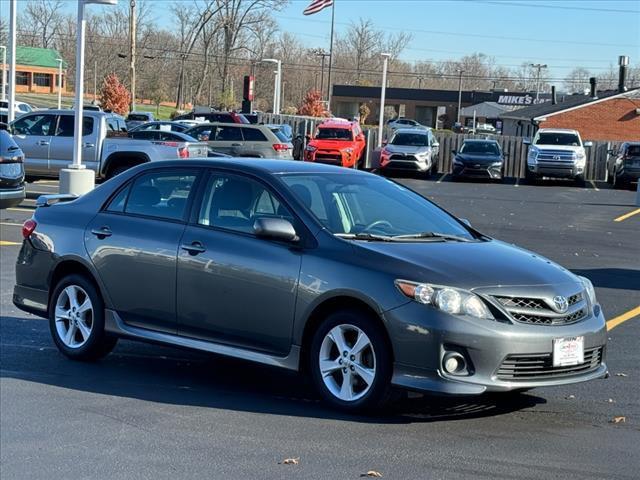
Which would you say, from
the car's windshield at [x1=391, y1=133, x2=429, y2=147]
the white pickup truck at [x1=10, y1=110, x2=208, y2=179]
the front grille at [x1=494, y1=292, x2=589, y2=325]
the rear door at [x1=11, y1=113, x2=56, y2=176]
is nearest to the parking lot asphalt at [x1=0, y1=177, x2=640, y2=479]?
the front grille at [x1=494, y1=292, x2=589, y2=325]

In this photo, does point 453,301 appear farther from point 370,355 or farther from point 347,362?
point 347,362

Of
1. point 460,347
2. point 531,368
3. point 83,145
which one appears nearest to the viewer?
point 460,347

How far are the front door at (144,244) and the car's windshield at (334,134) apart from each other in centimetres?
2934

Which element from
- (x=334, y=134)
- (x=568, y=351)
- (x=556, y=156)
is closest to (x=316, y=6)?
(x=334, y=134)

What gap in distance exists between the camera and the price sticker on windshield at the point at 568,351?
6.08 m

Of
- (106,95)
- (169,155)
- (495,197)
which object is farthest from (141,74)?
(169,155)

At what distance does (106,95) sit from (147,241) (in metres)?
61.3

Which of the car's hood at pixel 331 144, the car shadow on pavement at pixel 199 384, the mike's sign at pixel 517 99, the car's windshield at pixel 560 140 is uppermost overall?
the mike's sign at pixel 517 99

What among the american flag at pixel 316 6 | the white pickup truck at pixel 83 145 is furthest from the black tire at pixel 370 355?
the american flag at pixel 316 6

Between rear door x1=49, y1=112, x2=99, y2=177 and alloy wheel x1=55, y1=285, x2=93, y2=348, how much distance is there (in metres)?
14.0

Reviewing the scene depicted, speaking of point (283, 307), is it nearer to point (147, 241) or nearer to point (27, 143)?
point (147, 241)

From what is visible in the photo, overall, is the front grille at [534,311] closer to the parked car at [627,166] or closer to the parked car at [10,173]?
the parked car at [10,173]

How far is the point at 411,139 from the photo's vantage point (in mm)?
36375

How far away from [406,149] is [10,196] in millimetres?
20698
